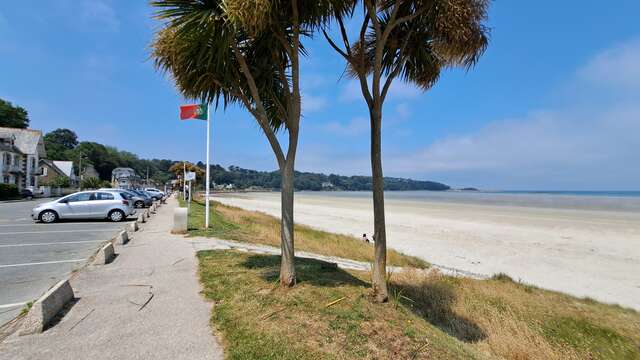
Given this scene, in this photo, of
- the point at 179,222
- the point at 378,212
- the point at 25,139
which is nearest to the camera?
the point at 378,212

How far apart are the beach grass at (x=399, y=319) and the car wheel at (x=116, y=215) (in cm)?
1131

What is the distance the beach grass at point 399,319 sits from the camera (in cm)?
362

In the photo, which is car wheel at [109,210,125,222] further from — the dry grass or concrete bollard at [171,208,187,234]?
the dry grass

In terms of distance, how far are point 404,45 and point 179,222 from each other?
10.5 meters

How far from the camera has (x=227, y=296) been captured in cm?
502

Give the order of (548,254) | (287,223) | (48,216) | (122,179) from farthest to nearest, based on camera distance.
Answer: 1. (122,179)
2. (48,216)
3. (548,254)
4. (287,223)

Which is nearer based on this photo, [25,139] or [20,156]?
[20,156]

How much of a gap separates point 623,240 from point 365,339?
2204cm

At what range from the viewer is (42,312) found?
3.96 metres

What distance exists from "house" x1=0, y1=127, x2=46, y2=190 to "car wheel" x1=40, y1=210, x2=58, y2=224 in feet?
126

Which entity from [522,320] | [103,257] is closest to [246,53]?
[103,257]

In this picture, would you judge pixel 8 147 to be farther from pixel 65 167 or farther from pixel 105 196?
pixel 105 196

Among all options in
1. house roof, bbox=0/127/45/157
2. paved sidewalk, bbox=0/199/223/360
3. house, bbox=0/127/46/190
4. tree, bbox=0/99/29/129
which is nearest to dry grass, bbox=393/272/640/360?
paved sidewalk, bbox=0/199/223/360

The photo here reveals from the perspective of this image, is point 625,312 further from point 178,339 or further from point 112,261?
point 112,261
